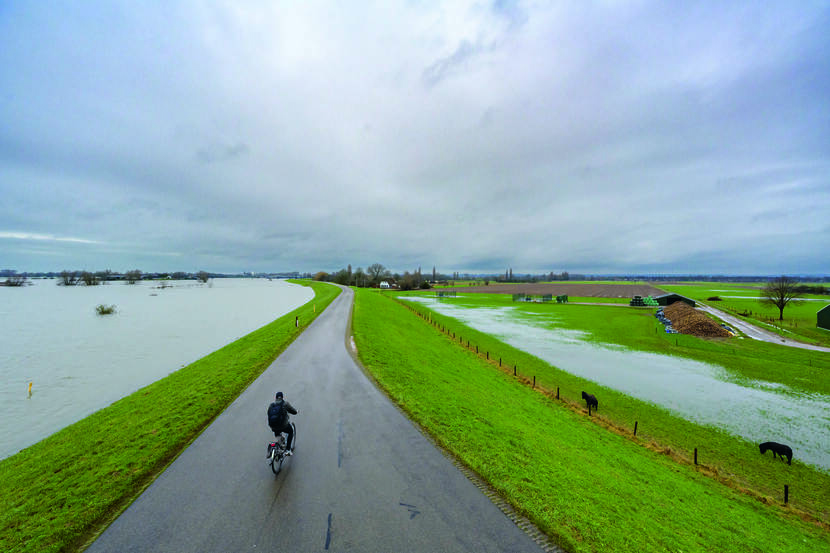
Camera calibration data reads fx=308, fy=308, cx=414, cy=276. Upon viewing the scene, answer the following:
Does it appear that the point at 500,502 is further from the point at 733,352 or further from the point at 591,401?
the point at 733,352

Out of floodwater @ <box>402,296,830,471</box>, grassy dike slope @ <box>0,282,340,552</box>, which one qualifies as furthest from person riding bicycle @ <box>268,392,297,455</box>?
floodwater @ <box>402,296,830,471</box>

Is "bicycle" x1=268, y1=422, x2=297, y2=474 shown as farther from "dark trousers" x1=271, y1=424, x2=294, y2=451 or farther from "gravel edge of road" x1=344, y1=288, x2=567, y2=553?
"gravel edge of road" x1=344, y1=288, x2=567, y2=553

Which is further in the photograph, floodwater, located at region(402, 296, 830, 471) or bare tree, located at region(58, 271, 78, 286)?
bare tree, located at region(58, 271, 78, 286)

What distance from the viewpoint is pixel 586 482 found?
988 centimetres

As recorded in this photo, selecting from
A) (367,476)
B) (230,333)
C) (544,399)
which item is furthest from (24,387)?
(544,399)

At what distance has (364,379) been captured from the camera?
1750cm

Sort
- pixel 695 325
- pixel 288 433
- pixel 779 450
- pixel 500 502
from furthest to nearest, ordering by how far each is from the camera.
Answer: pixel 695 325 → pixel 779 450 → pixel 288 433 → pixel 500 502

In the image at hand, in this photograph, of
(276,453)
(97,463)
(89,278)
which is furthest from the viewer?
(89,278)

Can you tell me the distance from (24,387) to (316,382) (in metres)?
19.0

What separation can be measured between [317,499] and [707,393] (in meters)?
28.1

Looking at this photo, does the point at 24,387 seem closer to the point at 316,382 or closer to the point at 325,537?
the point at 316,382

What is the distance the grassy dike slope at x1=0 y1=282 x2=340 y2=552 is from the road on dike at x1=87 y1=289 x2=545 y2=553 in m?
0.60

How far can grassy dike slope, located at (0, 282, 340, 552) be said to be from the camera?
7062 millimetres

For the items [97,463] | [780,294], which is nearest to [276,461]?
[97,463]
